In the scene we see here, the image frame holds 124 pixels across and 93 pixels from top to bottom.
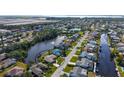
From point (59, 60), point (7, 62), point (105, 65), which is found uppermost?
point (7, 62)

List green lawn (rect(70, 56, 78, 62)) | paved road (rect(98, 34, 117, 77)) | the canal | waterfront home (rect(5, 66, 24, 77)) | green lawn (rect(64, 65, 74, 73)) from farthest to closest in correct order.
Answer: the canal
green lawn (rect(70, 56, 78, 62))
paved road (rect(98, 34, 117, 77))
green lawn (rect(64, 65, 74, 73))
waterfront home (rect(5, 66, 24, 77))

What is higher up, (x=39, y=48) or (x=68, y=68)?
(x=39, y=48)

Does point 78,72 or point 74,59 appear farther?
point 74,59

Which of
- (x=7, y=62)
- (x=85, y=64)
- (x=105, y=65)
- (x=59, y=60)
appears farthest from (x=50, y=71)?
(x=105, y=65)

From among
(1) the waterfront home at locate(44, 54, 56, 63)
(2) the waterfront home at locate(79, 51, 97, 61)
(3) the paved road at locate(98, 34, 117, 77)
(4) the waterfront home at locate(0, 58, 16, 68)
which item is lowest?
(3) the paved road at locate(98, 34, 117, 77)

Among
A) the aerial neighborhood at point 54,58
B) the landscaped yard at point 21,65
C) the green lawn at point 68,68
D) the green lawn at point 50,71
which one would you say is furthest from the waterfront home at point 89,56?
the landscaped yard at point 21,65

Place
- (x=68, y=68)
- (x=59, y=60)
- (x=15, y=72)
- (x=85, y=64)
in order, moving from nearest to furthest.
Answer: (x=15, y=72)
(x=68, y=68)
(x=85, y=64)
(x=59, y=60)

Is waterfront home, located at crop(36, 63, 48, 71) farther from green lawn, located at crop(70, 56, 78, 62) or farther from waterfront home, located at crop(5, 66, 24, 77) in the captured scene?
green lawn, located at crop(70, 56, 78, 62)

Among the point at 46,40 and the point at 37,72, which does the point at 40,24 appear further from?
the point at 37,72

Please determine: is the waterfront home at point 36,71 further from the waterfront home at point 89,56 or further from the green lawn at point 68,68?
the waterfront home at point 89,56

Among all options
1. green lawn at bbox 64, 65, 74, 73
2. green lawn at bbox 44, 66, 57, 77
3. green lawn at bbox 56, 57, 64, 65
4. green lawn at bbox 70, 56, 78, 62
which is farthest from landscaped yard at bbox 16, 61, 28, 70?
green lawn at bbox 70, 56, 78, 62

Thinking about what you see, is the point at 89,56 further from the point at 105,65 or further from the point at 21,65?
the point at 21,65

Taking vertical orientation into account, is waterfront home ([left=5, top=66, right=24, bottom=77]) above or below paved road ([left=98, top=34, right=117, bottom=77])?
above
